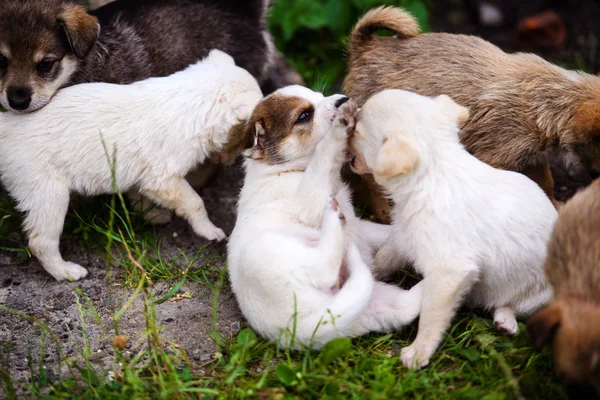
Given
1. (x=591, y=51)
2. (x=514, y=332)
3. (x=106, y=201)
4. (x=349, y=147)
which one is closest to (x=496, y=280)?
(x=514, y=332)

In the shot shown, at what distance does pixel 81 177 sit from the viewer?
15.1 ft

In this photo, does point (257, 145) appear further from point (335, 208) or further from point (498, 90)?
point (498, 90)

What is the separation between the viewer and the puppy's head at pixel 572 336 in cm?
294

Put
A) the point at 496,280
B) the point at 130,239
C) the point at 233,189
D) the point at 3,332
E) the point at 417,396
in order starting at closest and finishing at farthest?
the point at 417,396 → the point at 496,280 → the point at 3,332 → the point at 130,239 → the point at 233,189

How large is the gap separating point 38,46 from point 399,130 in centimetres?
257

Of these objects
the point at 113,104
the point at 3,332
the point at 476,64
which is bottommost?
the point at 3,332

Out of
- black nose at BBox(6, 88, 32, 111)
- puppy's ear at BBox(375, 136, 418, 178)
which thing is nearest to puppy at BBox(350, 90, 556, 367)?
puppy's ear at BBox(375, 136, 418, 178)

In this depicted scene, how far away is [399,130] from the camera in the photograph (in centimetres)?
381

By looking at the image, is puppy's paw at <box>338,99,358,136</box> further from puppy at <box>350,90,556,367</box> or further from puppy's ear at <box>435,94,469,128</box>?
puppy's ear at <box>435,94,469,128</box>

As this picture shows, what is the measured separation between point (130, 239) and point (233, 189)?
3.31 ft

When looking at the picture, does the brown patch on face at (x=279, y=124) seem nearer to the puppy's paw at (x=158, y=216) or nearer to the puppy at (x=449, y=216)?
the puppy at (x=449, y=216)

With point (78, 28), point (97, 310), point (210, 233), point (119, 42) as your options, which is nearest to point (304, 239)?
point (210, 233)

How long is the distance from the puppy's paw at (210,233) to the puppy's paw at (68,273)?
81 centimetres

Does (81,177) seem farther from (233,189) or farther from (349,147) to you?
(349,147)
